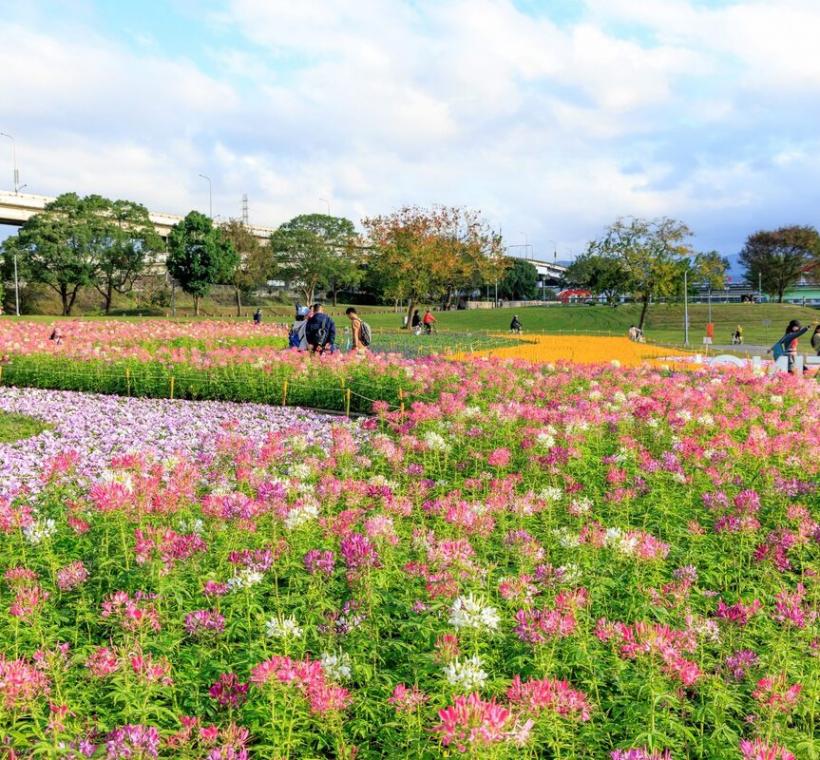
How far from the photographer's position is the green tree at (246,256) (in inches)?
2709

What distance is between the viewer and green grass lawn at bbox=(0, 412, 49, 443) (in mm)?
10138

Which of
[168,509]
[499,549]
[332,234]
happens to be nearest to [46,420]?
[168,509]

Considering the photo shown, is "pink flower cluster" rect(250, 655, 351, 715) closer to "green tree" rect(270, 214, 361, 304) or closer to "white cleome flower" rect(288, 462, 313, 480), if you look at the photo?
"white cleome flower" rect(288, 462, 313, 480)

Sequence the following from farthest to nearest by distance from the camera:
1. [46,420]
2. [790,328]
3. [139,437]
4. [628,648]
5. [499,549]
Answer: [790,328] < [46,420] < [139,437] < [499,549] < [628,648]

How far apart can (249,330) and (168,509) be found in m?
22.5

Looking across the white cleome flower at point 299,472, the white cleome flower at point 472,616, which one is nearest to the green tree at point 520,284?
the white cleome flower at point 299,472

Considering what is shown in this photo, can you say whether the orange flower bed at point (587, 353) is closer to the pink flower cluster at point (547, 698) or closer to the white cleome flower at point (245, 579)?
the white cleome flower at point (245, 579)

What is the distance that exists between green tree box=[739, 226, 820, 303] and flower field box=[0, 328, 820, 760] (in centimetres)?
8699

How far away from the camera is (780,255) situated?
8338 centimetres

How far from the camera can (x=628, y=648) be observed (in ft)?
9.16

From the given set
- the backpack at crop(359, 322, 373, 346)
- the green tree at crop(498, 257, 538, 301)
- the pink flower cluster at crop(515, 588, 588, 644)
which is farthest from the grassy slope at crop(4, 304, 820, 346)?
the green tree at crop(498, 257, 538, 301)

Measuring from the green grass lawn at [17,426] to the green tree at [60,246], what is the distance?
5247cm

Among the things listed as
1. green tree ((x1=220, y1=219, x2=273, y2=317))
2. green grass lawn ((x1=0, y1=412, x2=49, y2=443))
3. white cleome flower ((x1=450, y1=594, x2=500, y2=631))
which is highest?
green tree ((x1=220, y1=219, x2=273, y2=317))

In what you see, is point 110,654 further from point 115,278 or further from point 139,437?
point 115,278
